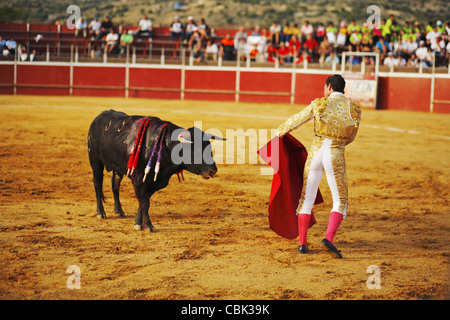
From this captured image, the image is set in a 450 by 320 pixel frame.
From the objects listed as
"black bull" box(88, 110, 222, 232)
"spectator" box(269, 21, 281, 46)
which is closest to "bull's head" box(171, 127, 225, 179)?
"black bull" box(88, 110, 222, 232)

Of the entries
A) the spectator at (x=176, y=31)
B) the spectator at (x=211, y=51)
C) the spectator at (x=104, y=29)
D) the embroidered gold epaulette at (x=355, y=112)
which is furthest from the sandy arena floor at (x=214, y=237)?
the spectator at (x=176, y=31)

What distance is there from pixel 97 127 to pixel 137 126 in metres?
0.57

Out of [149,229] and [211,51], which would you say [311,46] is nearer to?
[211,51]

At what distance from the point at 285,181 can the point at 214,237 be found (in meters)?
0.81

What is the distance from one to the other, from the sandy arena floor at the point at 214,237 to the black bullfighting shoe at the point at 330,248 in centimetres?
9

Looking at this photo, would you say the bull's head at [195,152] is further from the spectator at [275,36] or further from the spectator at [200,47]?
the spectator at [275,36]

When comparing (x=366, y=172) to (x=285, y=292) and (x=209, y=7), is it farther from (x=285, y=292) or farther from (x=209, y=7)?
(x=209, y=7)

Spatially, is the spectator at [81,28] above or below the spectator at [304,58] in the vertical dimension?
above

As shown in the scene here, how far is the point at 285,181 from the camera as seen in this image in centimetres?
482

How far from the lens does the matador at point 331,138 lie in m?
4.46

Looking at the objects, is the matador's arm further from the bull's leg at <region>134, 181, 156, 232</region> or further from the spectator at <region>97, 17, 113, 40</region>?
the spectator at <region>97, 17, 113, 40</region>

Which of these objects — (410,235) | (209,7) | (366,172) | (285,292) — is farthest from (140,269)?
(209,7)

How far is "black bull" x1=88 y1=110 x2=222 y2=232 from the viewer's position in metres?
5.04

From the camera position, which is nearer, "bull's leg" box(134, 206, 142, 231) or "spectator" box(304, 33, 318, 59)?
"bull's leg" box(134, 206, 142, 231)
